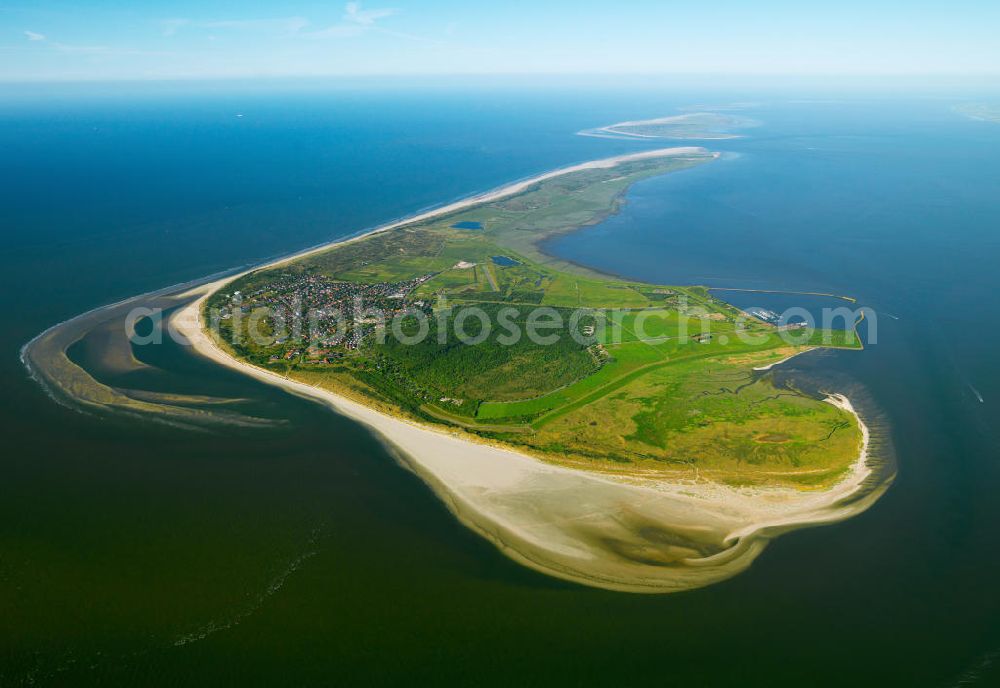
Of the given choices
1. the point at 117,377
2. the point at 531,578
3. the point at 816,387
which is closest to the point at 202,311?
the point at 117,377

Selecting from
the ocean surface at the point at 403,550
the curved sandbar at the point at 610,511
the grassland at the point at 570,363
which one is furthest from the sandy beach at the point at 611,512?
the grassland at the point at 570,363

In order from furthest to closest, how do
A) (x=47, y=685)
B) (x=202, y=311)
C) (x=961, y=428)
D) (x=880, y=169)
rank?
(x=880, y=169), (x=202, y=311), (x=961, y=428), (x=47, y=685)

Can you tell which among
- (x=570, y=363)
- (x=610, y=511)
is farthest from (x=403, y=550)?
(x=570, y=363)

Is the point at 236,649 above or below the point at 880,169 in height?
below

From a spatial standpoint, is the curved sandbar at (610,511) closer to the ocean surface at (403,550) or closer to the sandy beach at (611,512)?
the sandy beach at (611,512)

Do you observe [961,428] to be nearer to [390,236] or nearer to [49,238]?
[390,236]

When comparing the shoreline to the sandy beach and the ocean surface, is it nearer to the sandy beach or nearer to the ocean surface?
the sandy beach

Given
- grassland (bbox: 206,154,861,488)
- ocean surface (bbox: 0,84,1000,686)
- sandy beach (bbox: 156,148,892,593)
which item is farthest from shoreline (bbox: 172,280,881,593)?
grassland (bbox: 206,154,861,488)
